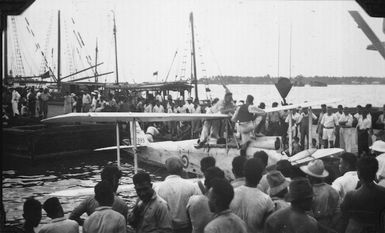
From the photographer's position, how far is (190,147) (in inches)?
531

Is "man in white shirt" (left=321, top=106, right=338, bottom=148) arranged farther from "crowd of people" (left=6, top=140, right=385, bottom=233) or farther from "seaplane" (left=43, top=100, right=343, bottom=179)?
"crowd of people" (left=6, top=140, right=385, bottom=233)

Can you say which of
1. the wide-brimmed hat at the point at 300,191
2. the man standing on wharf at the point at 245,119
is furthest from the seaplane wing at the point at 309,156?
the wide-brimmed hat at the point at 300,191

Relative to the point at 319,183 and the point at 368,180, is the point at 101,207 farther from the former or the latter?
the point at 368,180

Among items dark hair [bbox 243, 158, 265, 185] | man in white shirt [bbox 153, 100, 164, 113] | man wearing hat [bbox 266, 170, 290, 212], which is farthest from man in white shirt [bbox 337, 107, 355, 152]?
dark hair [bbox 243, 158, 265, 185]

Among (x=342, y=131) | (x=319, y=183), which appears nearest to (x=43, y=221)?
(x=319, y=183)

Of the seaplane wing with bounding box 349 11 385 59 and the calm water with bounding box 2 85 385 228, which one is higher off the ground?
the seaplane wing with bounding box 349 11 385 59

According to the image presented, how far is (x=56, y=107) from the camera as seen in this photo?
20.0 m

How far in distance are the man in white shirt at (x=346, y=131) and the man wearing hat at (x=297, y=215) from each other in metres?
10.8

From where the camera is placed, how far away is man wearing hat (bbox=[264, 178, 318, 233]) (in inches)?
153

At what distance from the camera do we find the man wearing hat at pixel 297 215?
388cm

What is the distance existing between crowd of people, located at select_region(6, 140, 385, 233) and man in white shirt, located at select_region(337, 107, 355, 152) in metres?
8.67

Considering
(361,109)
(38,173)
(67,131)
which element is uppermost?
(361,109)

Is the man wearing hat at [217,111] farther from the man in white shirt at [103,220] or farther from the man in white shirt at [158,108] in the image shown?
the man in white shirt at [158,108]

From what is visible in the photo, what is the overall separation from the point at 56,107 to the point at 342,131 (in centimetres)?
1429
